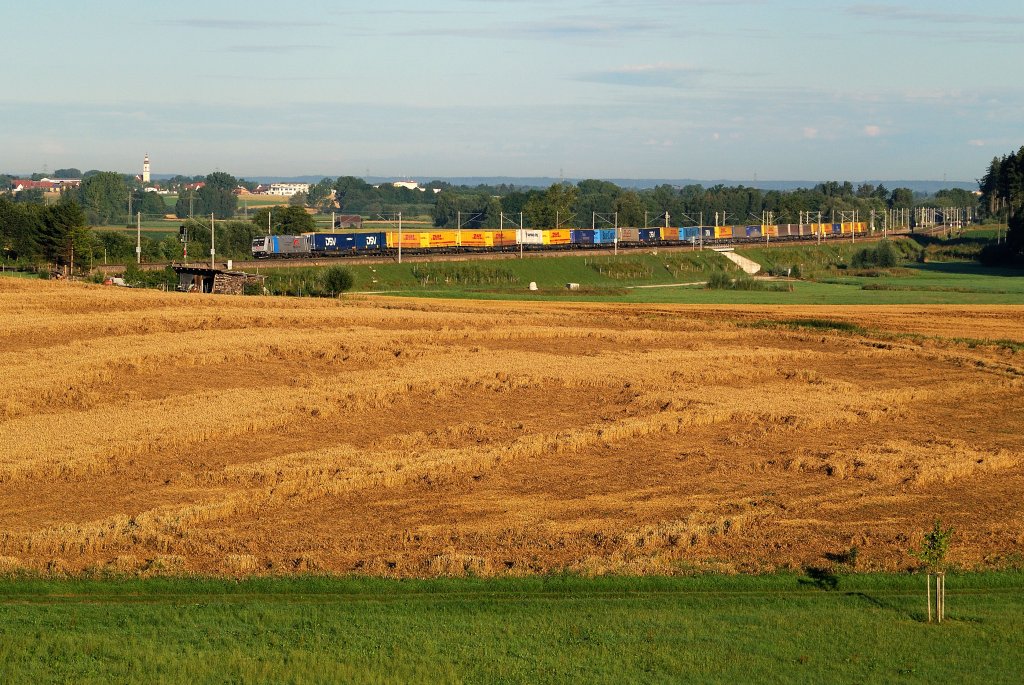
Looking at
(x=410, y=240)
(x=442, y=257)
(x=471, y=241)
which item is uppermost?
(x=471, y=241)

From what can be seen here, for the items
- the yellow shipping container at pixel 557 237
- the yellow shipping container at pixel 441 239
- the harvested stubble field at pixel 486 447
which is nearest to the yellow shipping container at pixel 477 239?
the yellow shipping container at pixel 441 239

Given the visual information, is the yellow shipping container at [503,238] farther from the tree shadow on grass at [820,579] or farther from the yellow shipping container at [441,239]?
the tree shadow on grass at [820,579]

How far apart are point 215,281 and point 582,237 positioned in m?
90.9

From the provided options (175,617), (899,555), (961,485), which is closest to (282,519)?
(175,617)

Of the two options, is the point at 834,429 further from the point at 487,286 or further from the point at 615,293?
the point at 487,286

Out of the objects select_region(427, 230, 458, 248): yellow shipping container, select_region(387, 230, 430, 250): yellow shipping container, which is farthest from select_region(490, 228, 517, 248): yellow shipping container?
select_region(387, 230, 430, 250): yellow shipping container

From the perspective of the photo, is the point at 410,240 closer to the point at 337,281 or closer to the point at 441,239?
the point at 441,239

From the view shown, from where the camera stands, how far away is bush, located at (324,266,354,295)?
105125 millimetres

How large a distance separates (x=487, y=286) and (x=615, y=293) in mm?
15147

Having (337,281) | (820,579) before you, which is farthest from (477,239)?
(820,579)

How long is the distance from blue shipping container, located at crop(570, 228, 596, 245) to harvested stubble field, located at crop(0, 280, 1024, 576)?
11284cm

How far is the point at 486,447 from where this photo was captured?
126 ft

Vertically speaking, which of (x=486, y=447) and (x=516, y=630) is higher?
(x=486, y=447)

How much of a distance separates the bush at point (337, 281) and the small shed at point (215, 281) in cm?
611
